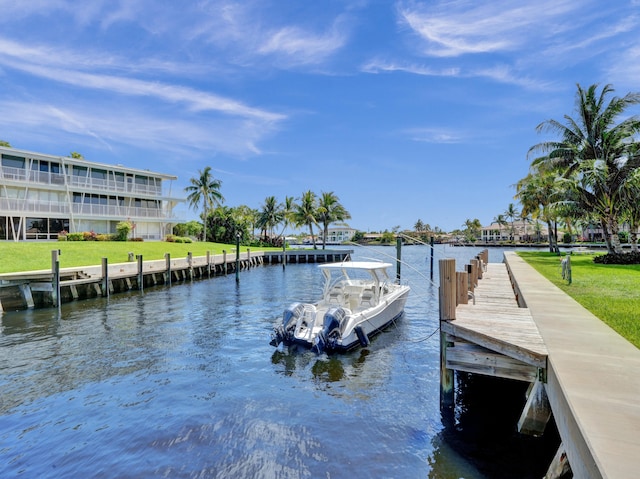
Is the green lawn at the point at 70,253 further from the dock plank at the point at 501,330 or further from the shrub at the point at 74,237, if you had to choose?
the dock plank at the point at 501,330

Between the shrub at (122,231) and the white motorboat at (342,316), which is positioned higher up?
the shrub at (122,231)

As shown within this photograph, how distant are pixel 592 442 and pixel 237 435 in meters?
5.62

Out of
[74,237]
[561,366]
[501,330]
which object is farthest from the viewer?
[74,237]

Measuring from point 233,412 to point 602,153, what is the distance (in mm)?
31070

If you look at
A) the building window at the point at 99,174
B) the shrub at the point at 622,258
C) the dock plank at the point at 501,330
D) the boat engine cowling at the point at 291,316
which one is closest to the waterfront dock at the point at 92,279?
the boat engine cowling at the point at 291,316

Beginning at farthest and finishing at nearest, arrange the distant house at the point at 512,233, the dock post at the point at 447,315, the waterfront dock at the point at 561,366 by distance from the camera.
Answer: the distant house at the point at 512,233 < the dock post at the point at 447,315 < the waterfront dock at the point at 561,366

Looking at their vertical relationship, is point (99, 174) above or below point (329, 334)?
above

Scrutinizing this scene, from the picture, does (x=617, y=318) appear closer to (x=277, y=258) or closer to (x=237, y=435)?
(x=237, y=435)

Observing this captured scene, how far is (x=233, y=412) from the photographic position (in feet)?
25.9

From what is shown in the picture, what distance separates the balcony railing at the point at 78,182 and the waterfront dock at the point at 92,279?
1528cm

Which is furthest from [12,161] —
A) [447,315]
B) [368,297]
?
[447,315]

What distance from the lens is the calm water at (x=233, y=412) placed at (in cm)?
612

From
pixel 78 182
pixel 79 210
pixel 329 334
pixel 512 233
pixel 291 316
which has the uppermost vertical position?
pixel 78 182

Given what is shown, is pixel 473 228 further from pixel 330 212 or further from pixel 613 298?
pixel 613 298
